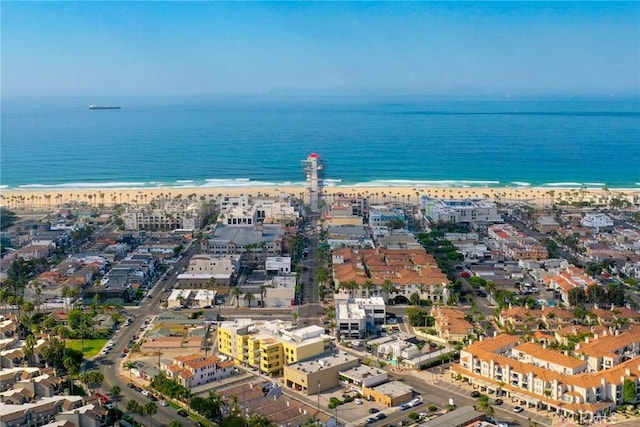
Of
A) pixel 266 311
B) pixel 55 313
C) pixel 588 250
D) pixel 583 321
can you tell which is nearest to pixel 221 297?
pixel 266 311

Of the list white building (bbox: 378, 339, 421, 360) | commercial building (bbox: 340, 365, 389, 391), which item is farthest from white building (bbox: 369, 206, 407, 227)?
commercial building (bbox: 340, 365, 389, 391)

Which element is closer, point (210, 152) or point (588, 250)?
point (588, 250)

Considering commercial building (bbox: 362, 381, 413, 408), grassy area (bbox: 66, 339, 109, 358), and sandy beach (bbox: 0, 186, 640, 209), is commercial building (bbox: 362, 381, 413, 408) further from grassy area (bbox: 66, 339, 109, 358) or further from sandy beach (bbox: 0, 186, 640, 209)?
sandy beach (bbox: 0, 186, 640, 209)

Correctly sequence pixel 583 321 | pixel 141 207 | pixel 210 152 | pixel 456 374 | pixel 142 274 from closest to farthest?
pixel 456 374, pixel 583 321, pixel 142 274, pixel 141 207, pixel 210 152

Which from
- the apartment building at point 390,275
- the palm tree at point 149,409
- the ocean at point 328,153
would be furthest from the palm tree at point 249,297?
the ocean at point 328,153

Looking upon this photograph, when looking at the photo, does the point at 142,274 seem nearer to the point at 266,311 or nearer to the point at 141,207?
the point at 266,311

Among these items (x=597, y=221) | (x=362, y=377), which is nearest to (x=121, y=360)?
(x=362, y=377)

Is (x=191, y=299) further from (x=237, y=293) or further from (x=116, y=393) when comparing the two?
(x=116, y=393)
